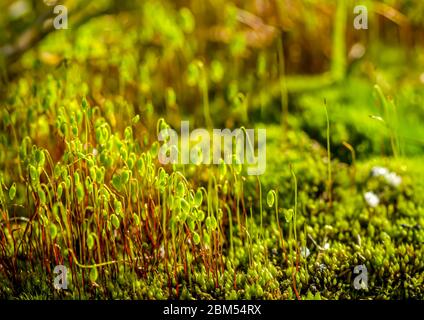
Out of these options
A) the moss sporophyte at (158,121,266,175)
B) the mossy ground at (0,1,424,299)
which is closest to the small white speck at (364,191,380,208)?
the mossy ground at (0,1,424,299)

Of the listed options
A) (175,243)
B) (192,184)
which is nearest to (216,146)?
(192,184)

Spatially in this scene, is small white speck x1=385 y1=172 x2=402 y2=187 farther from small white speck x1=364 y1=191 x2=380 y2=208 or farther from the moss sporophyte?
the moss sporophyte

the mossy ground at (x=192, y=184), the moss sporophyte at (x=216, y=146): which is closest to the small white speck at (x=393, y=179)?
the mossy ground at (x=192, y=184)

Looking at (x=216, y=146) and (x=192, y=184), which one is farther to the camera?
(x=216, y=146)

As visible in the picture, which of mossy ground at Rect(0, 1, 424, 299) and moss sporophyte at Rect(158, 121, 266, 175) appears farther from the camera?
moss sporophyte at Rect(158, 121, 266, 175)

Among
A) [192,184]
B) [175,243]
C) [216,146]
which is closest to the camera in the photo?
[175,243]

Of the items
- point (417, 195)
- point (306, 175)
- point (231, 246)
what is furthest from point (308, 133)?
point (231, 246)

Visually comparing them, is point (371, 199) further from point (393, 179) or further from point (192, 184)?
point (192, 184)

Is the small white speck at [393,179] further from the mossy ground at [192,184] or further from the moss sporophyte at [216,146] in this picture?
the moss sporophyte at [216,146]
